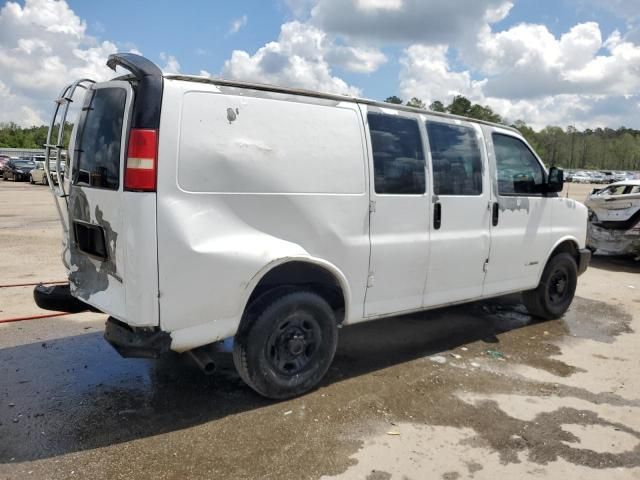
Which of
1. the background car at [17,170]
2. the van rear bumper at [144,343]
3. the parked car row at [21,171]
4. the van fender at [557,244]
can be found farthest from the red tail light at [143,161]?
the background car at [17,170]

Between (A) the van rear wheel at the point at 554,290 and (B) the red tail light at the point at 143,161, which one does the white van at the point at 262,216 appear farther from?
(A) the van rear wheel at the point at 554,290

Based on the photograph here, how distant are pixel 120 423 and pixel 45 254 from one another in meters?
6.96

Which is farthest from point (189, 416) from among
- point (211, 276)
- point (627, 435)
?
point (627, 435)

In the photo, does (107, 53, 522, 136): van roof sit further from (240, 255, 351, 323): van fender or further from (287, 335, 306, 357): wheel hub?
(287, 335, 306, 357): wheel hub

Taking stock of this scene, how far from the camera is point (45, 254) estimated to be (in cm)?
950

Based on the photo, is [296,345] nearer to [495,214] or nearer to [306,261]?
[306,261]

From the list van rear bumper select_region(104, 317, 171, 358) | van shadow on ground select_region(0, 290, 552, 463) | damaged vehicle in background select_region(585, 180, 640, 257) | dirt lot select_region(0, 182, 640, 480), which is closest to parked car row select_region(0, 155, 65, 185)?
dirt lot select_region(0, 182, 640, 480)

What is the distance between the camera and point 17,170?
35.8 meters

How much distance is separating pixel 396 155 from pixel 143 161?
2122 millimetres

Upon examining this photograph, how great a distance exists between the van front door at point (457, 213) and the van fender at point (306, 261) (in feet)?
3.09

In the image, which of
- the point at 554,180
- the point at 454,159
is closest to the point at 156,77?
the point at 454,159

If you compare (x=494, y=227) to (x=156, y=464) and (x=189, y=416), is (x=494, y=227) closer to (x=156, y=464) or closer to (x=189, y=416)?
(x=189, y=416)

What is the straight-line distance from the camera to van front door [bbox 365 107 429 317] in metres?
4.28

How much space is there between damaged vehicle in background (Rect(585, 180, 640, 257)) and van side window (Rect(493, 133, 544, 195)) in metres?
5.44
